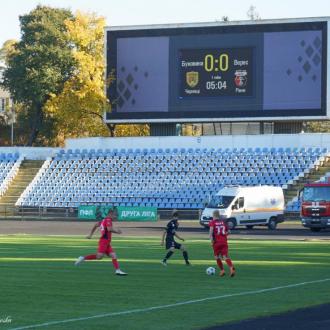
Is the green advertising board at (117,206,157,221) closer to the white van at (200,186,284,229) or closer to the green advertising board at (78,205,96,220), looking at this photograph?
the green advertising board at (78,205,96,220)

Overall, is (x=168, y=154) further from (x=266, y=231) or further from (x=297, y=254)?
(x=297, y=254)

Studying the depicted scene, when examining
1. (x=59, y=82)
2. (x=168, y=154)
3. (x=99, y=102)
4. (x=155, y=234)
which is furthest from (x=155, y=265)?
(x=59, y=82)

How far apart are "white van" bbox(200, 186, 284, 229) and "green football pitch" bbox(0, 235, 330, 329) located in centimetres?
1900

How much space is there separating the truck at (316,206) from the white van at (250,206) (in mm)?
2955

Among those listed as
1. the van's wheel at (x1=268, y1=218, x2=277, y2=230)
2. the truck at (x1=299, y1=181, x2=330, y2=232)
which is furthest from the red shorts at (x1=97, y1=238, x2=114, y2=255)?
the van's wheel at (x1=268, y1=218, x2=277, y2=230)

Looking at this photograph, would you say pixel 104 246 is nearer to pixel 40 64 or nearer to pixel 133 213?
pixel 133 213

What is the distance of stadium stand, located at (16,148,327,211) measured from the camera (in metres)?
70.2

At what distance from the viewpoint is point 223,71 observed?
220 feet

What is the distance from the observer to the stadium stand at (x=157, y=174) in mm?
70188

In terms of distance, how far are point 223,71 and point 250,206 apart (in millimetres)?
11858

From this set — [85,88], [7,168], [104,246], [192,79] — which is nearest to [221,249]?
[104,246]

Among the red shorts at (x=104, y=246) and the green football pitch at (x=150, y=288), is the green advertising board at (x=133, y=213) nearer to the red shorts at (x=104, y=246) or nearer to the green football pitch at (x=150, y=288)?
the green football pitch at (x=150, y=288)

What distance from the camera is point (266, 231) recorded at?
56250 millimetres

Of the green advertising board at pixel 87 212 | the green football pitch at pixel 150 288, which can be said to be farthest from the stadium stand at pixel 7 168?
the green football pitch at pixel 150 288
